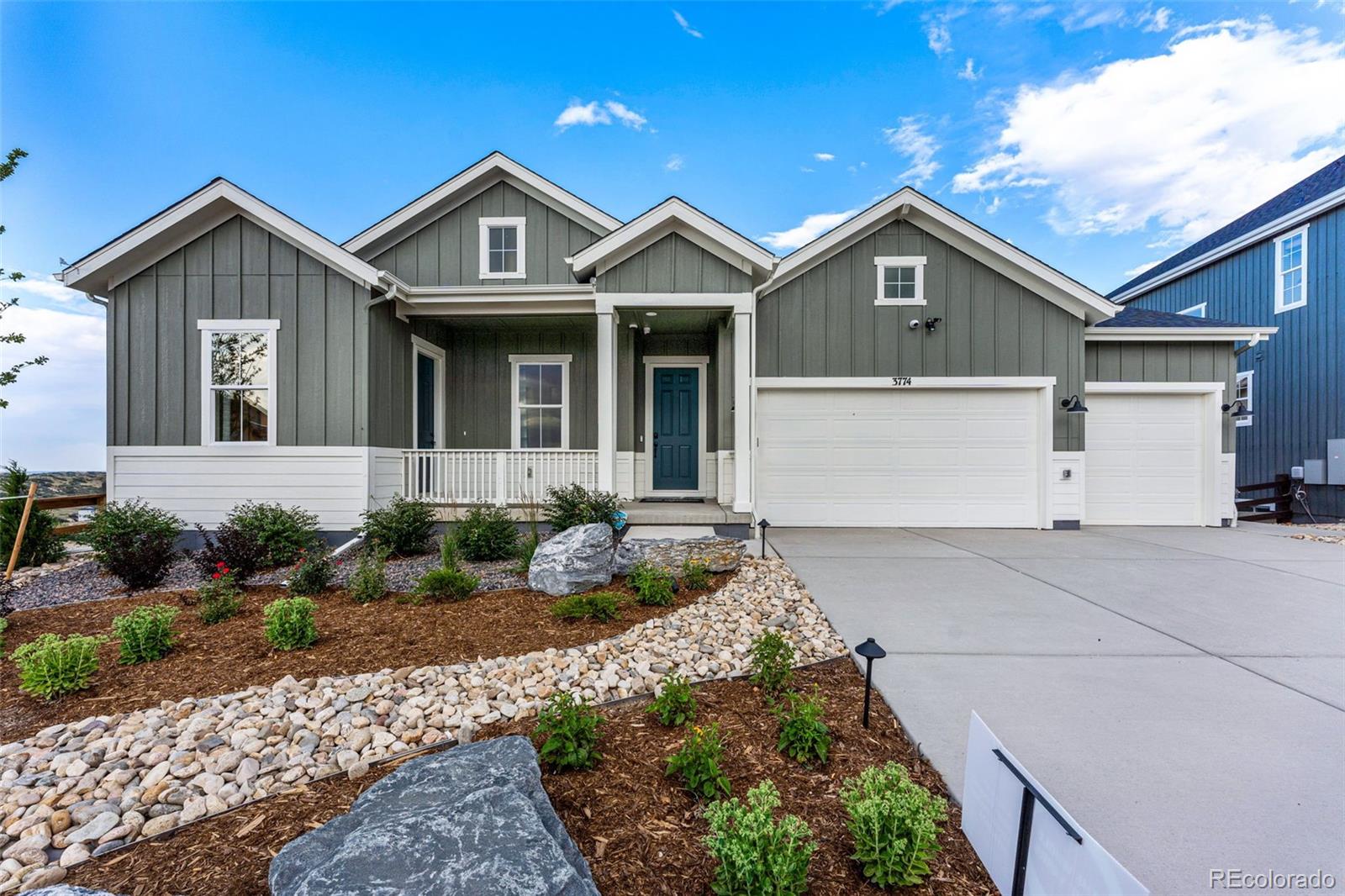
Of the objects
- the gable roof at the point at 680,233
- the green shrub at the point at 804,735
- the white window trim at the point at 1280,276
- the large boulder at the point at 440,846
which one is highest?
the white window trim at the point at 1280,276

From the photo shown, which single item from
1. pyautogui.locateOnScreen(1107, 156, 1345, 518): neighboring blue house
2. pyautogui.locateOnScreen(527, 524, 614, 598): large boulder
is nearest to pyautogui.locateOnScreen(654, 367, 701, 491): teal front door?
pyautogui.locateOnScreen(527, 524, 614, 598): large boulder

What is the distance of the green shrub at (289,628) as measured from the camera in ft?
11.0

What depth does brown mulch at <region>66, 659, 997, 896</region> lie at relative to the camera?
5.33 ft

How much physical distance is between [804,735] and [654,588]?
2.16 meters

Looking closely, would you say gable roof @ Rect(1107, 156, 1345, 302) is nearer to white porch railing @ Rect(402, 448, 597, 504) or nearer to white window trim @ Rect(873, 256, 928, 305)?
white window trim @ Rect(873, 256, 928, 305)

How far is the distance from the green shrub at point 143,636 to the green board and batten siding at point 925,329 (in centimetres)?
701

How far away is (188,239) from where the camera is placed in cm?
695

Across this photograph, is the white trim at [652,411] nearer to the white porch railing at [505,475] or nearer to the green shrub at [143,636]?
the white porch railing at [505,475]

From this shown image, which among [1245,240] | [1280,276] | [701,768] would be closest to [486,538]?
[701,768]

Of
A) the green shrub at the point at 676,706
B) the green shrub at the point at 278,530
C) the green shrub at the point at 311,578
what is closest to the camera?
the green shrub at the point at 676,706

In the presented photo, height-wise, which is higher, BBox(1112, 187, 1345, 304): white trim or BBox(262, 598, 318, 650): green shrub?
BBox(1112, 187, 1345, 304): white trim

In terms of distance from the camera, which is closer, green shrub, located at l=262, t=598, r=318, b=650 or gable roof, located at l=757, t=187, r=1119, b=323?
green shrub, located at l=262, t=598, r=318, b=650

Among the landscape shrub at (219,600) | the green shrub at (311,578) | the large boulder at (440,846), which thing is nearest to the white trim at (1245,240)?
the large boulder at (440,846)

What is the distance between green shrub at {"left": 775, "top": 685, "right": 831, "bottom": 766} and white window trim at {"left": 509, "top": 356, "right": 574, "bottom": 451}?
6.99m
